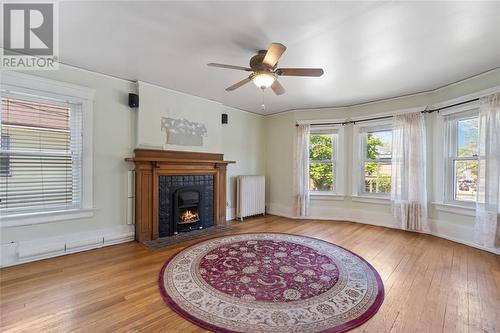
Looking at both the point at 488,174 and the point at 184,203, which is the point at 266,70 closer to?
the point at 184,203

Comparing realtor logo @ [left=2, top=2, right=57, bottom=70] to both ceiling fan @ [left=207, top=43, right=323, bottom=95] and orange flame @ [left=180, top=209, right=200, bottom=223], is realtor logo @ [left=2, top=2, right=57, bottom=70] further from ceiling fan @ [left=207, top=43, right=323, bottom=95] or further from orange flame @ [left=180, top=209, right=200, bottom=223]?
orange flame @ [left=180, top=209, right=200, bottom=223]

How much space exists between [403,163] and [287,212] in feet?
8.17

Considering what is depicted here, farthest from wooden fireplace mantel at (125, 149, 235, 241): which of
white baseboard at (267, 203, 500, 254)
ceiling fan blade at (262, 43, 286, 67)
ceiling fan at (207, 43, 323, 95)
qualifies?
white baseboard at (267, 203, 500, 254)

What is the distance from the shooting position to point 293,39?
2.26 m

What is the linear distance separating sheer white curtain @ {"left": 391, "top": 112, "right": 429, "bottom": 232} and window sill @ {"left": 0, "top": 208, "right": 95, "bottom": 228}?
5001 mm

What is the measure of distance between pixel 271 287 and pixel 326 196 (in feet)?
10.5

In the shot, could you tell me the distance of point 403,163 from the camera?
4.04 m

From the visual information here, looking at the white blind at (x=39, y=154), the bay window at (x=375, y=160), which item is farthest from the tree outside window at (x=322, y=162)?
the white blind at (x=39, y=154)

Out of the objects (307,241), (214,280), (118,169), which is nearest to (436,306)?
(307,241)

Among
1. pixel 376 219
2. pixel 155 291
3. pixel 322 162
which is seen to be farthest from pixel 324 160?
pixel 155 291

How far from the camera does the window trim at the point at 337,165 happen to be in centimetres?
484

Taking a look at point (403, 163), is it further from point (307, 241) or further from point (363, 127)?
point (307, 241)

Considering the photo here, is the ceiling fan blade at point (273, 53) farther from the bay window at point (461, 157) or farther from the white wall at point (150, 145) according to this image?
the bay window at point (461, 157)

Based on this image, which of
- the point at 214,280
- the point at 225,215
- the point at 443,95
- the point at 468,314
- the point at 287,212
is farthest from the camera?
the point at 287,212
